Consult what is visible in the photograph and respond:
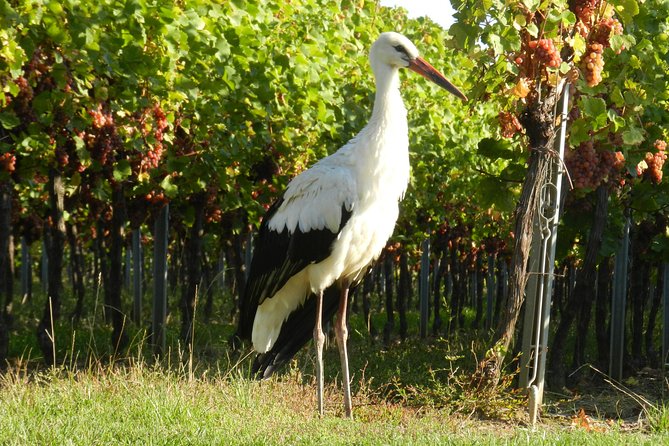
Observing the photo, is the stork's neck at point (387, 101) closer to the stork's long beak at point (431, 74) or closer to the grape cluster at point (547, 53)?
the stork's long beak at point (431, 74)

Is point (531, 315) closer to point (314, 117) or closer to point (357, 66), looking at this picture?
point (314, 117)

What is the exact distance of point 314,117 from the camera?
10.3m

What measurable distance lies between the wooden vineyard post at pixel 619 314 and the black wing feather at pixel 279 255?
4.48m

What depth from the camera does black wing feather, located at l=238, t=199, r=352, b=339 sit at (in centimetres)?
732

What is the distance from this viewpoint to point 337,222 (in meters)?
7.21

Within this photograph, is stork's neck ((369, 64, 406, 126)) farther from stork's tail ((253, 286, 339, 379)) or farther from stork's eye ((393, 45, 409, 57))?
stork's tail ((253, 286, 339, 379))

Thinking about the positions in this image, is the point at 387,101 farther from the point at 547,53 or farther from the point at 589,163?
the point at 589,163

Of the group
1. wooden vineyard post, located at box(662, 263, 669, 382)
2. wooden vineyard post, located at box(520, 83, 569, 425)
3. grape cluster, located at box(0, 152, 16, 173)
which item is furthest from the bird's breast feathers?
wooden vineyard post, located at box(662, 263, 669, 382)

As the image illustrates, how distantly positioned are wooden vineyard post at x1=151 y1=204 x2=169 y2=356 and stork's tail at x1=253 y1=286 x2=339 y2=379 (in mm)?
2384

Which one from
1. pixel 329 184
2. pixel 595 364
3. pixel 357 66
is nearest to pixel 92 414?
pixel 329 184

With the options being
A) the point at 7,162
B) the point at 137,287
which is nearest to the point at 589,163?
the point at 7,162

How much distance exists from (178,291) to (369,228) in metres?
16.3

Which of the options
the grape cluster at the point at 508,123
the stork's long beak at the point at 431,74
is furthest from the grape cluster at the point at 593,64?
the stork's long beak at the point at 431,74

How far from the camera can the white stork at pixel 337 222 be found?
23.5 ft
